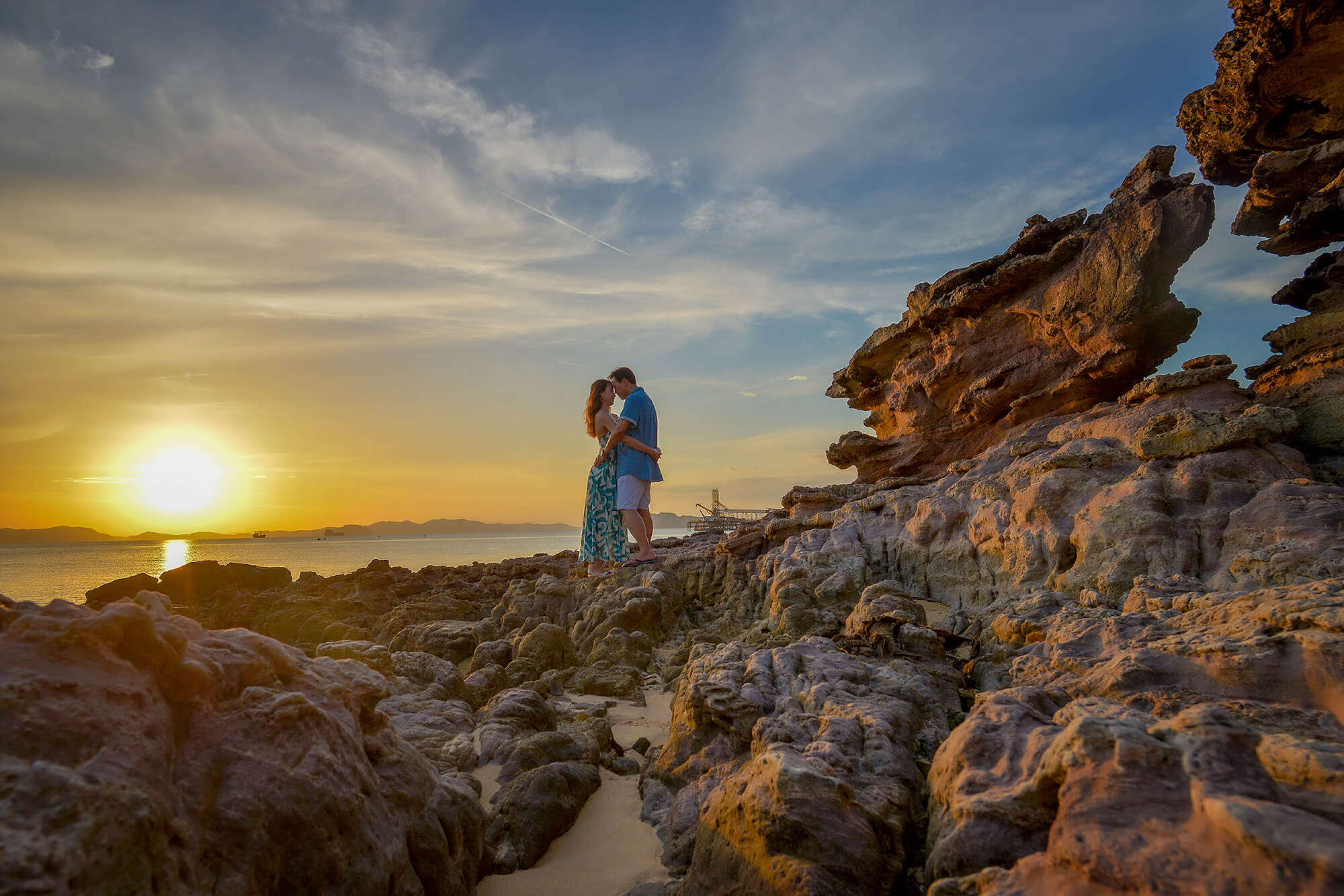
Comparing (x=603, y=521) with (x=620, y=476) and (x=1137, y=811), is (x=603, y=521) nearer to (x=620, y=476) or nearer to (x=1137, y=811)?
(x=620, y=476)

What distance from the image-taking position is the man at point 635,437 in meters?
8.72

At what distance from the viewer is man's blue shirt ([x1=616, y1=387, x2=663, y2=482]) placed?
8.72 m

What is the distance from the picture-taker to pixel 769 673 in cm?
396

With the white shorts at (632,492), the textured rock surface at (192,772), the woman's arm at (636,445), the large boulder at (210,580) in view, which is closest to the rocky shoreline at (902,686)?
the textured rock surface at (192,772)

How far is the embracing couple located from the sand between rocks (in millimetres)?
5080

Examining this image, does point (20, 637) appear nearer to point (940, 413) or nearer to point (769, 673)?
point (769, 673)

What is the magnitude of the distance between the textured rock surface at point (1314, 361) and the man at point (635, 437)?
23.6 feet

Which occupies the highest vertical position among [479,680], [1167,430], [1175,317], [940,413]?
[1175,317]

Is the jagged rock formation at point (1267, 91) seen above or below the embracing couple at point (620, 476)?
above

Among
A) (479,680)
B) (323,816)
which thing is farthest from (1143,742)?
(479,680)

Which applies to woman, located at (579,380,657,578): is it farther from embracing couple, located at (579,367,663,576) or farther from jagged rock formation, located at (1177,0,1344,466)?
jagged rock formation, located at (1177,0,1344,466)

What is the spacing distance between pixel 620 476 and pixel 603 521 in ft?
3.35

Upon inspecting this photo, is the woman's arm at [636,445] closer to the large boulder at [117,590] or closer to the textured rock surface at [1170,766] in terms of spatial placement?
the textured rock surface at [1170,766]

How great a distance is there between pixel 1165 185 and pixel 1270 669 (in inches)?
376
